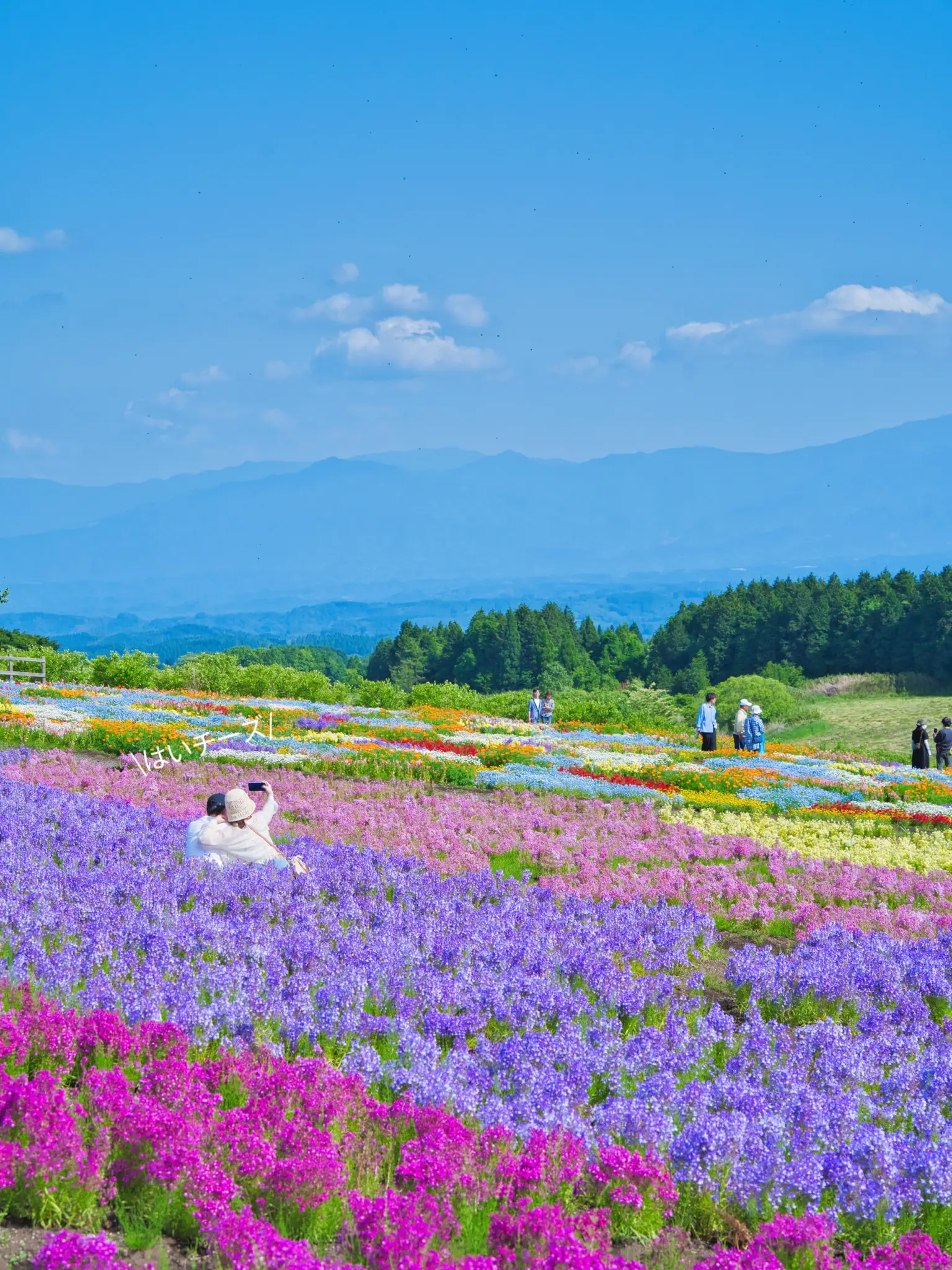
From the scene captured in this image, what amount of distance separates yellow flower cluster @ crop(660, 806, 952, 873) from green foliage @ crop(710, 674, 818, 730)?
39.4 meters

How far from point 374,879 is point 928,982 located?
17.3ft

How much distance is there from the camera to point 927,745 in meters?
34.0

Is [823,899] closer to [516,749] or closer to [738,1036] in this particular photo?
[738,1036]

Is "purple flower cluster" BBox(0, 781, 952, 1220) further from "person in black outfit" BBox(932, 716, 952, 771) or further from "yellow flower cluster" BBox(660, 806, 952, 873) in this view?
"person in black outfit" BBox(932, 716, 952, 771)

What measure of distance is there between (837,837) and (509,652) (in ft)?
337

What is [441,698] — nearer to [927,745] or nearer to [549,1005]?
[927,745]

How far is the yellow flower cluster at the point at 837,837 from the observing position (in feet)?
51.6

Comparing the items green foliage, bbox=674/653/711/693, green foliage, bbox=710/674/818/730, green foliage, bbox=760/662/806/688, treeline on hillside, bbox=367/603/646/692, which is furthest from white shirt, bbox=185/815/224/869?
treeline on hillside, bbox=367/603/646/692

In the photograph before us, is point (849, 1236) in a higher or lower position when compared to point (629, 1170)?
lower

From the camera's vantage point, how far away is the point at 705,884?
13.0 metres

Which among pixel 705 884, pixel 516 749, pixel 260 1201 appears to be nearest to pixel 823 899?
pixel 705 884

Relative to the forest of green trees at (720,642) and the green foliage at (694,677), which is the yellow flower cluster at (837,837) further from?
the green foliage at (694,677)

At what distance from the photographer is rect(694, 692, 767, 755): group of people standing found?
104 ft

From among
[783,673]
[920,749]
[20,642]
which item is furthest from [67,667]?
[783,673]
